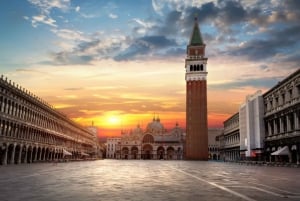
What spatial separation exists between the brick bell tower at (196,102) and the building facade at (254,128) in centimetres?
2994

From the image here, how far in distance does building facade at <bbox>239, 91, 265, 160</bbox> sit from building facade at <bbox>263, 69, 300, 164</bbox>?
1.29m

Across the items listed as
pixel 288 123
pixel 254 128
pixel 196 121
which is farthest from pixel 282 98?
pixel 196 121

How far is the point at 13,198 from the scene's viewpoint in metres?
11.2

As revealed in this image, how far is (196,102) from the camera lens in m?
109

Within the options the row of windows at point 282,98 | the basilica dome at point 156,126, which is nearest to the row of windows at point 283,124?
the row of windows at point 282,98

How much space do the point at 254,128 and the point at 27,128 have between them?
145ft

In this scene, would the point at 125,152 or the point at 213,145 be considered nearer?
the point at 213,145

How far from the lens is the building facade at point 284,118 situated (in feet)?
155

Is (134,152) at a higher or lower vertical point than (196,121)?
lower

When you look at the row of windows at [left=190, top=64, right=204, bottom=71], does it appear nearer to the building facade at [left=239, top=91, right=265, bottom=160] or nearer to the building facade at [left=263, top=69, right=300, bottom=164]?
the building facade at [left=239, top=91, right=265, bottom=160]

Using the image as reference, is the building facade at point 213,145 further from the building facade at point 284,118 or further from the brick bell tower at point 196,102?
the building facade at point 284,118

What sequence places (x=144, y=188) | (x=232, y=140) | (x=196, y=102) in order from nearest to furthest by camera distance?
(x=144, y=188), (x=232, y=140), (x=196, y=102)

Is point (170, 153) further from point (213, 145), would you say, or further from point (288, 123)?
point (288, 123)

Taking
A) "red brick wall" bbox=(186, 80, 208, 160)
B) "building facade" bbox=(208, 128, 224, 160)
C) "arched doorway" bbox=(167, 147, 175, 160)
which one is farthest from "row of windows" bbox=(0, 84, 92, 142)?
"building facade" bbox=(208, 128, 224, 160)
